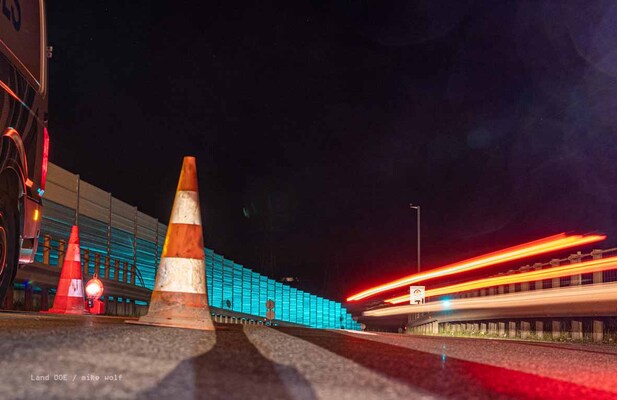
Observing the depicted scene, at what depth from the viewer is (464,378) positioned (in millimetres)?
5207

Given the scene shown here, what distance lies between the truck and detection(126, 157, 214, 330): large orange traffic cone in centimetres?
163

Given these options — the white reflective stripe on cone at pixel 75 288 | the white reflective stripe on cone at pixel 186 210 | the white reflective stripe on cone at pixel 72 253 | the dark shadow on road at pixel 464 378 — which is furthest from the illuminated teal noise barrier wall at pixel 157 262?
the dark shadow on road at pixel 464 378

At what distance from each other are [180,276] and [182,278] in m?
0.03

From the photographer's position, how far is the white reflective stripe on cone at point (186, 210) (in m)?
8.53

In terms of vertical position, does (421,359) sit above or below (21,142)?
below

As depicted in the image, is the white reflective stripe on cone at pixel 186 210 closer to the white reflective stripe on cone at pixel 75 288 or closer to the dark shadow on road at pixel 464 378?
the dark shadow on road at pixel 464 378

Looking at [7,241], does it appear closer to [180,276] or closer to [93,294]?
[180,276]

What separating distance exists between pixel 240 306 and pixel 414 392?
43.6m

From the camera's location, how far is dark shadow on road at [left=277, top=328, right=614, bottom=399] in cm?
470

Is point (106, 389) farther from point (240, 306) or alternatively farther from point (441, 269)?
point (240, 306)

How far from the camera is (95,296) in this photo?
16688mm

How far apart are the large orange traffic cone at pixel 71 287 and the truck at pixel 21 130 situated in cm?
612

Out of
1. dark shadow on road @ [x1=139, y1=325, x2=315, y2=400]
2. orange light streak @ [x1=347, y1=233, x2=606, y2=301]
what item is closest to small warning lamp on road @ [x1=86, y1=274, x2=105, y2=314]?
dark shadow on road @ [x1=139, y1=325, x2=315, y2=400]

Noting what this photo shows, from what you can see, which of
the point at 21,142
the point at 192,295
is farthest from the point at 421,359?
the point at 21,142
